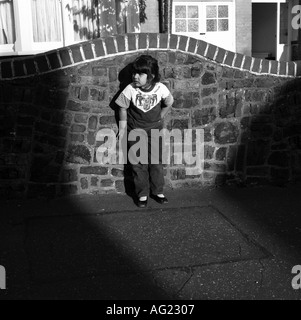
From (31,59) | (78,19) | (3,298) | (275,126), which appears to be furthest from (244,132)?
(78,19)

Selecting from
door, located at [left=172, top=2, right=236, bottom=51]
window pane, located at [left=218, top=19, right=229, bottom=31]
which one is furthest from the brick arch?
window pane, located at [left=218, top=19, right=229, bottom=31]

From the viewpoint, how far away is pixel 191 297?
267cm

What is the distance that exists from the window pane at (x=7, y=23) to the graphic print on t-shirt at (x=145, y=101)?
4858mm

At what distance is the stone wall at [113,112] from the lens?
429 centimetres

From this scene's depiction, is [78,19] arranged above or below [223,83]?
above

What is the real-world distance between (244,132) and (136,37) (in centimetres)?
161

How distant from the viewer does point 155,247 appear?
3375 millimetres

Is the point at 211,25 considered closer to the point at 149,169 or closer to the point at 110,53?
the point at 110,53

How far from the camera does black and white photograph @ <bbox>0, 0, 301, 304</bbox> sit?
305cm

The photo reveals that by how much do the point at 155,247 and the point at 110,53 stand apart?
2096 mm

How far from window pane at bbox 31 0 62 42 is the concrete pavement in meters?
4.57

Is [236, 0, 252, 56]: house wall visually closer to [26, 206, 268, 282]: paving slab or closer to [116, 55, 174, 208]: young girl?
[116, 55, 174, 208]: young girl

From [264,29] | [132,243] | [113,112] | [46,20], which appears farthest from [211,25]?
[132,243]

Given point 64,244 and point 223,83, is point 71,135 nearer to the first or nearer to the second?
point 64,244
